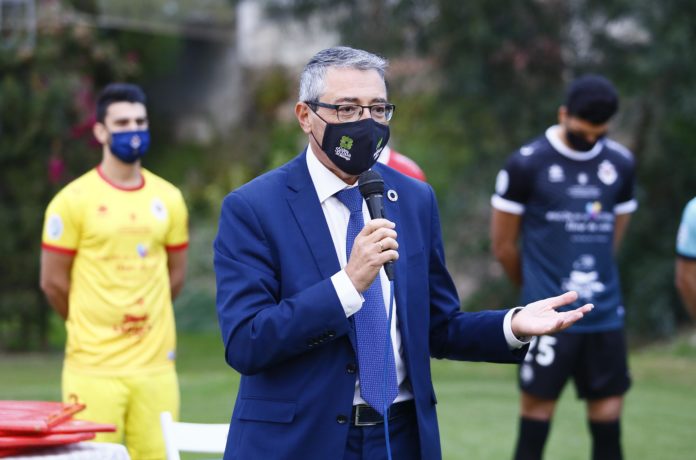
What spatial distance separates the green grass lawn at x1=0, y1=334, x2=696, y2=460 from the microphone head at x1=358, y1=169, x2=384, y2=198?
529 cm

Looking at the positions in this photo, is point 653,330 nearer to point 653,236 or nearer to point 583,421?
point 653,236

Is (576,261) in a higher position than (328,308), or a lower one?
lower

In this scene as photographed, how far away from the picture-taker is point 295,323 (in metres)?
3.40

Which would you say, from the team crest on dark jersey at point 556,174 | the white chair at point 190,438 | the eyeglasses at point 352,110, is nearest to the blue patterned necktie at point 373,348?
the eyeglasses at point 352,110

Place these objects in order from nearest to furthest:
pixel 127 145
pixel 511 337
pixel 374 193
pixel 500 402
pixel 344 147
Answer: pixel 374 193, pixel 344 147, pixel 511 337, pixel 127 145, pixel 500 402

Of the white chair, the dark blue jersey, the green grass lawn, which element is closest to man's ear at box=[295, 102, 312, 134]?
the white chair

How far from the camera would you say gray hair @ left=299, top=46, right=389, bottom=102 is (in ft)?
12.0

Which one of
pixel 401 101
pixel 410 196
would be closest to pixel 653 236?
pixel 401 101

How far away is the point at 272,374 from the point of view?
11.9 feet

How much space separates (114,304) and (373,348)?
325 cm

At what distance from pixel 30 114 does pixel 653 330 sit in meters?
9.06

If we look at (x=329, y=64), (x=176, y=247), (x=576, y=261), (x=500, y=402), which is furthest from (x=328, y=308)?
(x=500, y=402)

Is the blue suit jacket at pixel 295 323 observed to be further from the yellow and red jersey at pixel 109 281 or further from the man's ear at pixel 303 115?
the yellow and red jersey at pixel 109 281

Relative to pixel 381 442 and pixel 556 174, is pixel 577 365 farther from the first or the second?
pixel 381 442
